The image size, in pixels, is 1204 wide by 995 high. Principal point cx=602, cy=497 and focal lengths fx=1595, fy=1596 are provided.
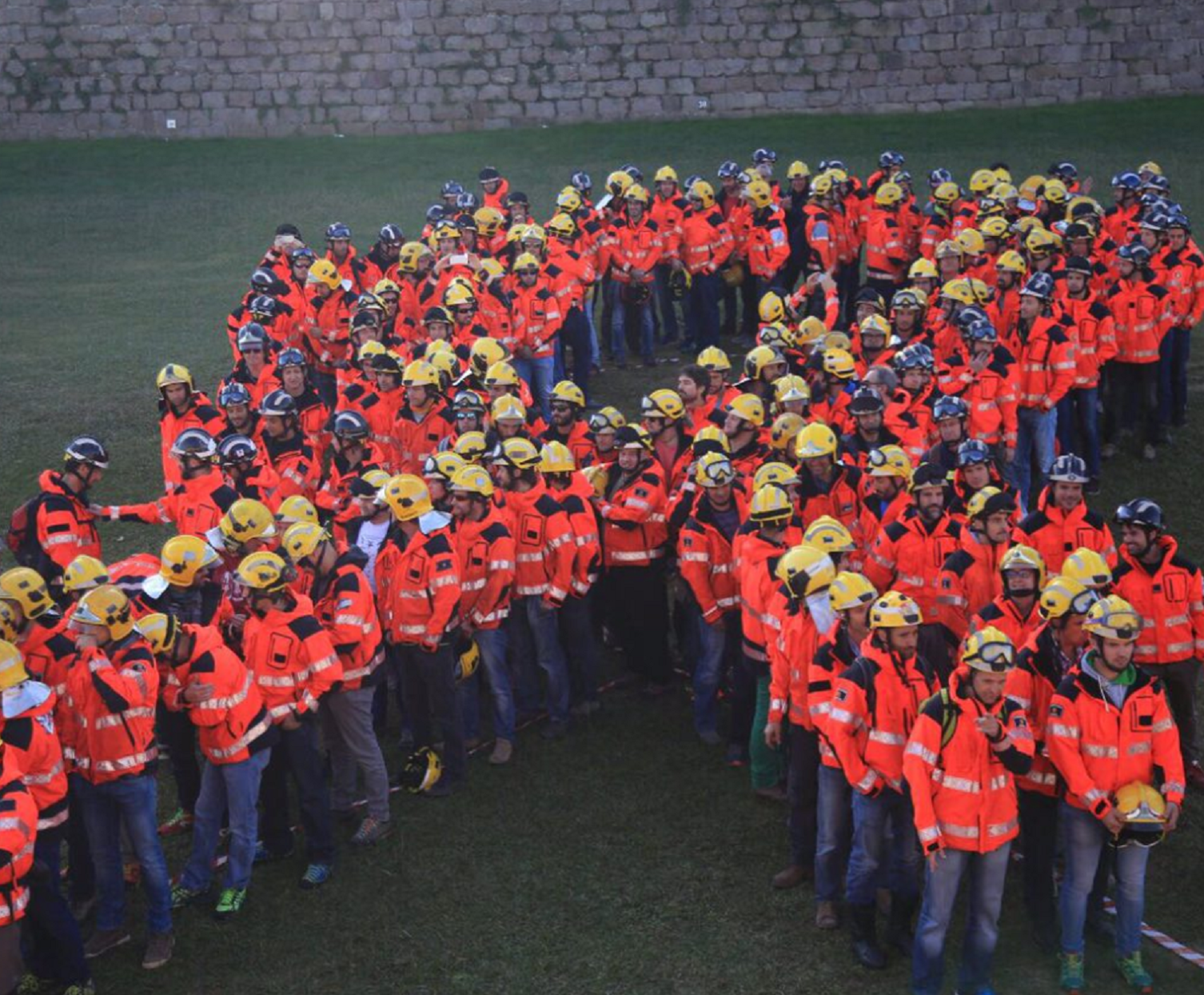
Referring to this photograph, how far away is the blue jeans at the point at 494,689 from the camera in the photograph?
10.8m

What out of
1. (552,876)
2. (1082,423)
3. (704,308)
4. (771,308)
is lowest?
(552,876)

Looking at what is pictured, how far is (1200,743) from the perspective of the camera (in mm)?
10562

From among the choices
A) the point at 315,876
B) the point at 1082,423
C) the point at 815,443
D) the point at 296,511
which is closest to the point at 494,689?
the point at 296,511

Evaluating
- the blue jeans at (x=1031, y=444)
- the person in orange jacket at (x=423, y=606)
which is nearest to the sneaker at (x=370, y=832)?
the person in orange jacket at (x=423, y=606)

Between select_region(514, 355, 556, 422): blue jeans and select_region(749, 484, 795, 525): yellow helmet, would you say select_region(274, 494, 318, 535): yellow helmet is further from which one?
select_region(514, 355, 556, 422): blue jeans

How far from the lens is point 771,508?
32.3 feet

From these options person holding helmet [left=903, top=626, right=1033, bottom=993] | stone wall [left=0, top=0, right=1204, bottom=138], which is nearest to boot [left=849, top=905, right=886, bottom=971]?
person holding helmet [left=903, top=626, right=1033, bottom=993]

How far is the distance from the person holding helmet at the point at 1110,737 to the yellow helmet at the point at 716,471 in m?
3.13

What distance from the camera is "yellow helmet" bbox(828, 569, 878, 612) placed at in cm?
834

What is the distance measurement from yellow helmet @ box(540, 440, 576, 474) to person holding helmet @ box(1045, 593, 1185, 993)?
427 centimetres

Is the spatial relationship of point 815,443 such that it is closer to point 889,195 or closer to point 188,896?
point 188,896

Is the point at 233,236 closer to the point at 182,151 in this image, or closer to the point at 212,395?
the point at 182,151

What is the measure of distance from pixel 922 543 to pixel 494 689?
9.89 feet

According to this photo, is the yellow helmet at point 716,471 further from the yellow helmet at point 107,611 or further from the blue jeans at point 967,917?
the yellow helmet at point 107,611
